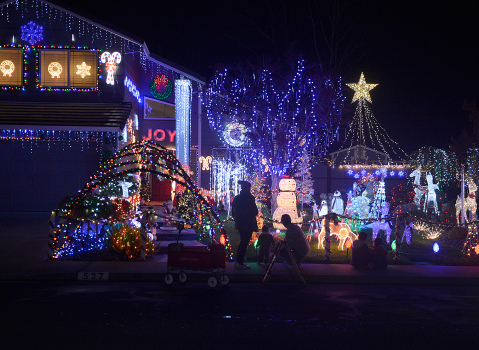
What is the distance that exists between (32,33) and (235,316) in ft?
58.1

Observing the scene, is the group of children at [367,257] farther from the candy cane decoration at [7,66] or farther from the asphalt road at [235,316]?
the candy cane decoration at [7,66]

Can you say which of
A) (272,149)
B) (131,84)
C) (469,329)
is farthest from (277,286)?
(131,84)

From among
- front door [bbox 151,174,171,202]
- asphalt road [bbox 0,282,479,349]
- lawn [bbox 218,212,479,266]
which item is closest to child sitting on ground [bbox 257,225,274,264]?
lawn [bbox 218,212,479,266]

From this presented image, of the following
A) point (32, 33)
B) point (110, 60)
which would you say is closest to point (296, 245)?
point (110, 60)

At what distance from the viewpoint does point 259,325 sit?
7078 millimetres

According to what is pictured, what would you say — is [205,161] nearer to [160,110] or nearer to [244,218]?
[160,110]

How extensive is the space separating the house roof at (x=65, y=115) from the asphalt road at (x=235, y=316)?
10243 millimetres

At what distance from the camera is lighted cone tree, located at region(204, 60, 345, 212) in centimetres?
2238

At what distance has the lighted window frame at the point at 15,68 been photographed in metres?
20.8

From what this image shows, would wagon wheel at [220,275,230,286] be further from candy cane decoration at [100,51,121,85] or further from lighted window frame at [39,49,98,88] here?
lighted window frame at [39,49,98,88]

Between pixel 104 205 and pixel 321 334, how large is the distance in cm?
906

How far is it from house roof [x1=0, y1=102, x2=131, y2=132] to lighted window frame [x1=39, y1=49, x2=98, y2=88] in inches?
37.0

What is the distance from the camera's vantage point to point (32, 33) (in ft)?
68.2

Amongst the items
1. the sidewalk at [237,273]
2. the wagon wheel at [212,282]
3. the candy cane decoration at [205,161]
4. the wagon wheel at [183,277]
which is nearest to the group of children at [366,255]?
the sidewalk at [237,273]
